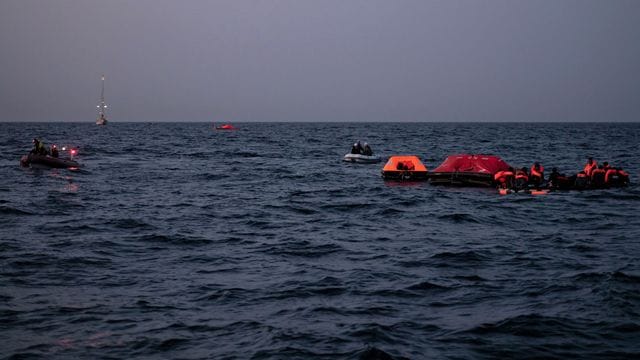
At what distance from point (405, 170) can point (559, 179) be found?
Answer: 399 inches

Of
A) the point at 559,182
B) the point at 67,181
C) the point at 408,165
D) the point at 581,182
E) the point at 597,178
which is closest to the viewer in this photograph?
the point at 559,182

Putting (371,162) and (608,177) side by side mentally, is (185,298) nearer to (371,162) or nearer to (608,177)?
(608,177)

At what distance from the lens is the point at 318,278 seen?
50.7ft

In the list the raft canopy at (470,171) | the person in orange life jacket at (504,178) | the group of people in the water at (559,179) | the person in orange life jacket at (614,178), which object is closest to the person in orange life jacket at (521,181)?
the group of people in the water at (559,179)

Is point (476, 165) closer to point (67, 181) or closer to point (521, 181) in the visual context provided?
point (521, 181)

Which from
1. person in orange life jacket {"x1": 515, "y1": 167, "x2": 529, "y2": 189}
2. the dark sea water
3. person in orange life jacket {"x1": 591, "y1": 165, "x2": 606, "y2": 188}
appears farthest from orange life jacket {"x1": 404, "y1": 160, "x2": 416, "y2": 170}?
person in orange life jacket {"x1": 591, "y1": 165, "x2": 606, "y2": 188}

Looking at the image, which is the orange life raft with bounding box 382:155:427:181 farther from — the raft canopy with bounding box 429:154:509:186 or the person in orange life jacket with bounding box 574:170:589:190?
the person in orange life jacket with bounding box 574:170:589:190

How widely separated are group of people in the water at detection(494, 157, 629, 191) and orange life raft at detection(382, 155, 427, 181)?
6.64 meters

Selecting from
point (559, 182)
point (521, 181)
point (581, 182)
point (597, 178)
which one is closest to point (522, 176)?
point (521, 181)

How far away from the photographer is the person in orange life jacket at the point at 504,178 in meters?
34.5

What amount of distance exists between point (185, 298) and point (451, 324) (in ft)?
18.5

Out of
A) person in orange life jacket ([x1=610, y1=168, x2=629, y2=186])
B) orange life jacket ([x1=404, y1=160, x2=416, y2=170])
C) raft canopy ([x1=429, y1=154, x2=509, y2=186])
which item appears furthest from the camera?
orange life jacket ([x1=404, y1=160, x2=416, y2=170])

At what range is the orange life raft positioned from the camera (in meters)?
41.2

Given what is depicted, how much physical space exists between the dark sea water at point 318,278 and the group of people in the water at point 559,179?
98.0 inches
